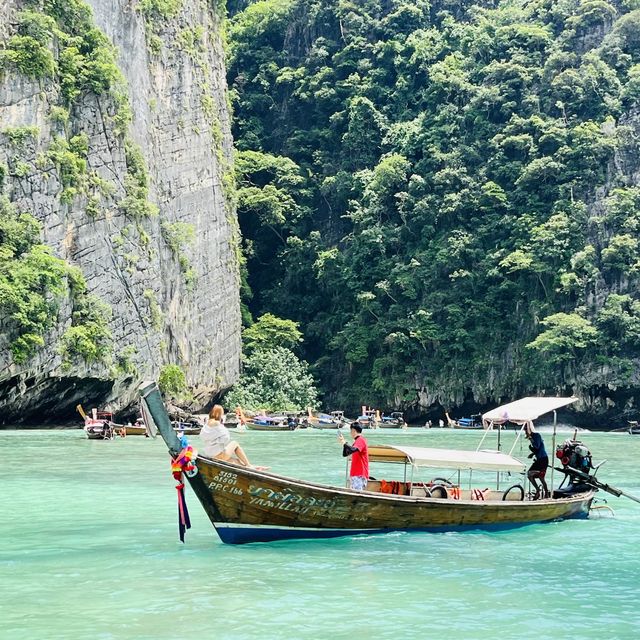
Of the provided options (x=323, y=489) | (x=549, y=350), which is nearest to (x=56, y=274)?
(x=323, y=489)

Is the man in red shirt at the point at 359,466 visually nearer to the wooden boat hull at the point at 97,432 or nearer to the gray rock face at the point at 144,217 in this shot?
the gray rock face at the point at 144,217

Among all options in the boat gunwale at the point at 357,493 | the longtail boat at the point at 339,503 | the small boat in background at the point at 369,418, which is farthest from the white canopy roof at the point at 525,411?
the small boat in background at the point at 369,418

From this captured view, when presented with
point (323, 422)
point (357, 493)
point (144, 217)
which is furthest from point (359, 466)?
point (323, 422)

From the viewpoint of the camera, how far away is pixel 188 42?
53.9 meters

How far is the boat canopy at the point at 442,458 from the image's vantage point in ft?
51.4

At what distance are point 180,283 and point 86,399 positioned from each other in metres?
9.86

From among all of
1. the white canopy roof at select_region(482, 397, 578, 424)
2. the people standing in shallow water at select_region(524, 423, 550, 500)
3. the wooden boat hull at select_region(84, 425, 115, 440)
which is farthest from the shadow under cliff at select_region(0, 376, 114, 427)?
the people standing in shallow water at select_region(524, 423, 550, 500)

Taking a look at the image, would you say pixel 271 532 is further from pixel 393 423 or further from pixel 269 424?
pixel 393 423

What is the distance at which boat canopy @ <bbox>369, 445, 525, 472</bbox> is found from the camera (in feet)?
51.4

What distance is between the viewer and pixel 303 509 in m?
13.7

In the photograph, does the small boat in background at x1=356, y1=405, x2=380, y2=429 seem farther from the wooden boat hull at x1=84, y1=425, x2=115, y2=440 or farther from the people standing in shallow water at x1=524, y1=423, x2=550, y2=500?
the people standing in shallow water at x1=524, y1=423, x2=550, y2=500

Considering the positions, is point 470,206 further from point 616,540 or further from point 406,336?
point 616,540

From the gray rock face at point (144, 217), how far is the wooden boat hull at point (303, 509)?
2450cm

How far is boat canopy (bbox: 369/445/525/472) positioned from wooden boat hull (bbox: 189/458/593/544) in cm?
90
